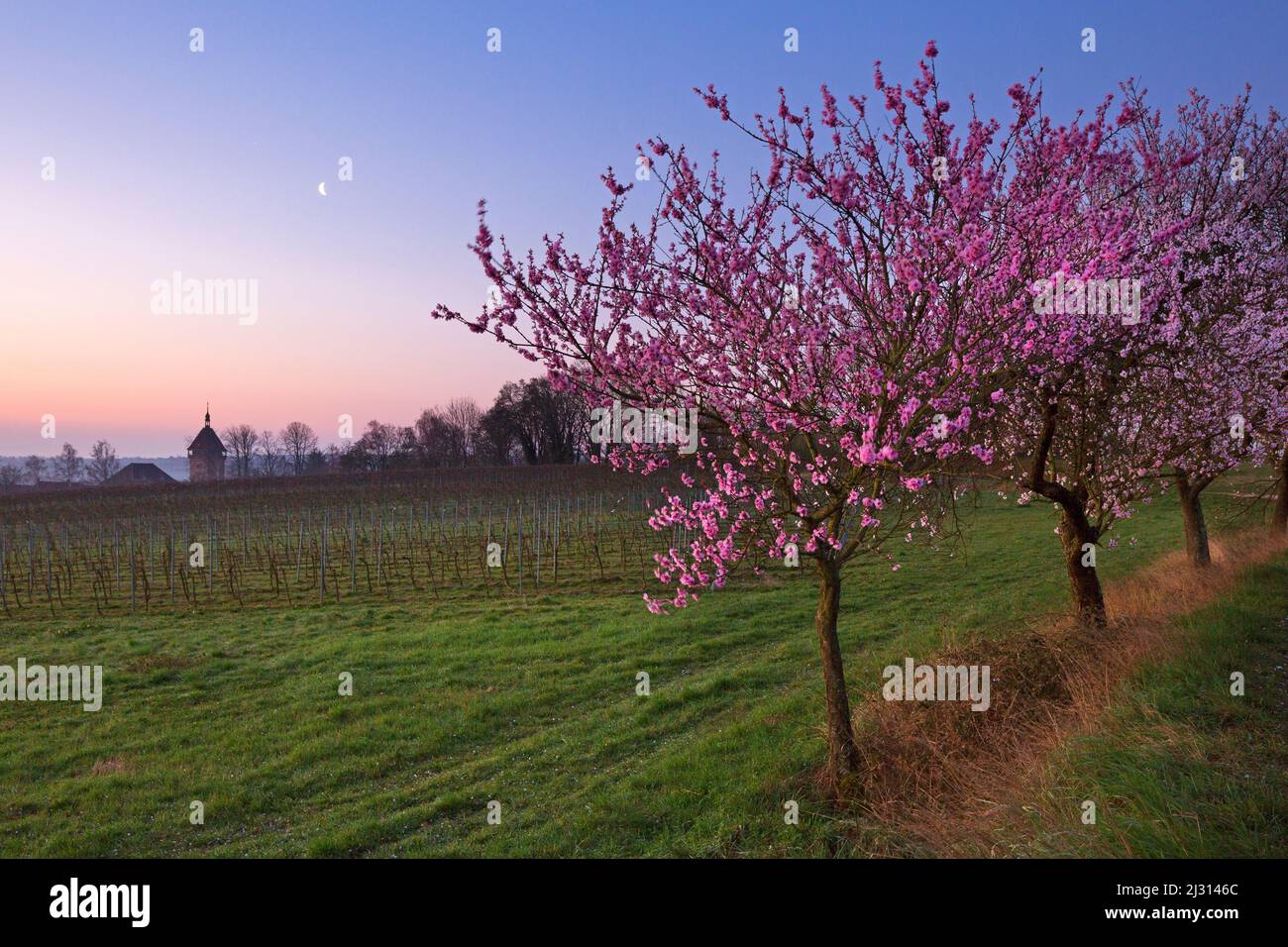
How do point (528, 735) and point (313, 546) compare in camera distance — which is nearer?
point (528, 735)

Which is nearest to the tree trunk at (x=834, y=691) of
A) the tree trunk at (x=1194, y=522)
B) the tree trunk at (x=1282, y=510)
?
the tree trunk at (x=1194, y=522)

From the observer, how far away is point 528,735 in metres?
9.12

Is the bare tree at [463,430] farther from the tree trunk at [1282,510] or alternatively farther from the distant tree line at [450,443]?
the tree trunk at [1282,510]

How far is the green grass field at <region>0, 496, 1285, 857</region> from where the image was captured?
570 centimetres

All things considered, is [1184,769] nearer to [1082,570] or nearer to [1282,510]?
[1082,570]

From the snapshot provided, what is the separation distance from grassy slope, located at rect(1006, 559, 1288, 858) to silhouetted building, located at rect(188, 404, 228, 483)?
122180mm

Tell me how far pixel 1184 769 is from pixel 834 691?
2.44m

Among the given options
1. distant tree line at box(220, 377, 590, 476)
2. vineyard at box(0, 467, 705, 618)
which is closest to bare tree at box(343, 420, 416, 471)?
distant tree line at box(220, 377, 590, 476)

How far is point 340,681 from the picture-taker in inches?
447

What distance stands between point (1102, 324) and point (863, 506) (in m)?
4.40

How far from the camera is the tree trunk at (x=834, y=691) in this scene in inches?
254

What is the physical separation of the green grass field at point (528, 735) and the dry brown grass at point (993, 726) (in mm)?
406

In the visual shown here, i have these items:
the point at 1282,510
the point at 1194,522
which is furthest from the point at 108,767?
the point at 1282,510

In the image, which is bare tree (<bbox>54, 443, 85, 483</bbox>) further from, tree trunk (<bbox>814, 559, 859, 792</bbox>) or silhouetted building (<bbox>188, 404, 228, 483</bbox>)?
tree trunk (<bbox>814, 559, 859, 792</bbox>)
